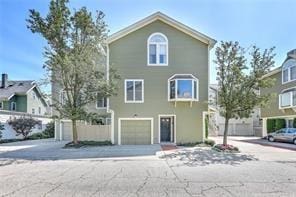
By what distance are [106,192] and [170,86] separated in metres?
16.3

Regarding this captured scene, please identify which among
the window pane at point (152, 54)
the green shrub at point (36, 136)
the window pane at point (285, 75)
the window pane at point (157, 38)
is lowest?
the green shrub at point (36, 136)

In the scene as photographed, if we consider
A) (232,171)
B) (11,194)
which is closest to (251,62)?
(232,171)

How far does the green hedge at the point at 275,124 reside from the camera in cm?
3419

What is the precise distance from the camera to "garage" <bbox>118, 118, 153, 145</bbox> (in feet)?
79.6

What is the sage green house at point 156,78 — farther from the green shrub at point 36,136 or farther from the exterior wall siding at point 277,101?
the green shrub at point 36,136

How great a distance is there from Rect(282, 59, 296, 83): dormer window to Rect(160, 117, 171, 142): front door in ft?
50.0

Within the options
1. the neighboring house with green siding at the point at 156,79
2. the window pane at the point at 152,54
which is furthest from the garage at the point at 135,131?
the window pane at the point at 152,54

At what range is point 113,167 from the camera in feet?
43.4

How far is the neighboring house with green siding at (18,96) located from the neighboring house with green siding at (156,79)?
60.2ft

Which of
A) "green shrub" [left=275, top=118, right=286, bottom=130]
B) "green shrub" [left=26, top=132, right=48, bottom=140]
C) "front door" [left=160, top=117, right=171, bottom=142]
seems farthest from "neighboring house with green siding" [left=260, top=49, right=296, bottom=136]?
"green shrub" [left=26, top=132, right=48, bottom=140]

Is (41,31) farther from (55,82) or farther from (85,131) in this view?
(85,131)

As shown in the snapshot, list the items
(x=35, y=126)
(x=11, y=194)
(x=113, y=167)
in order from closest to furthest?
1. (x=11, y=194)
2. (x=113, y=167)
3. (x=35, y=126)

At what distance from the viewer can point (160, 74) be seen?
79.8 ft

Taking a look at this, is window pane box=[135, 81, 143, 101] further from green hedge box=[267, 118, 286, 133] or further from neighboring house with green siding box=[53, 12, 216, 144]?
green hedge box=[267, 118, 286, 133]
